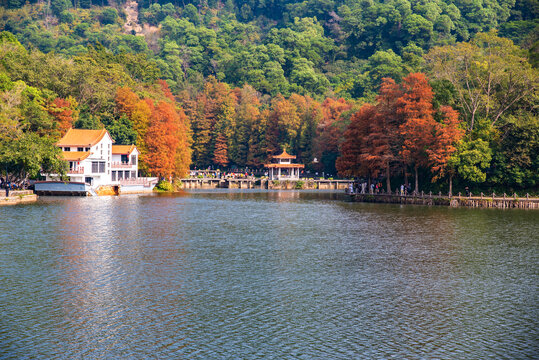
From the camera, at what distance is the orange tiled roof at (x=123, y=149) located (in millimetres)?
87812

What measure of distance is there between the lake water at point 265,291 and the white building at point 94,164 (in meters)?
33.5

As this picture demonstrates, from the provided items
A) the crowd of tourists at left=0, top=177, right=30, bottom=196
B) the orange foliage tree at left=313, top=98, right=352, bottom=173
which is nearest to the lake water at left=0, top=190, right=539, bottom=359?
the crowd of tourists at left=0, top=177, right=30, bottom=196

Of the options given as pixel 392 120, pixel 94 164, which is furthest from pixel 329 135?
pixel 94 164

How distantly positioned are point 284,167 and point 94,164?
2067 inches

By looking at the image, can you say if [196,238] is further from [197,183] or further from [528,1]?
[528,1]

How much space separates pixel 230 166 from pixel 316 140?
30.2m

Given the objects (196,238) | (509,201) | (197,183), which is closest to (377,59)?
(197,183)

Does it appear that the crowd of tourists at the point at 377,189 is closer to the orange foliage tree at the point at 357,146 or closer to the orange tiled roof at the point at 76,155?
the orange foliage tree at the point at 357,146

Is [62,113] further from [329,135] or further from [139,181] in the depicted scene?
[329,135]

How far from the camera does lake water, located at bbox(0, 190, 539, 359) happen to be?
17406 mm

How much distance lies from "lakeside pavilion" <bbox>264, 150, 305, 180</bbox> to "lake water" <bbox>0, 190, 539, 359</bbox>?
7860 cm

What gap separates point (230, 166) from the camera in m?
146

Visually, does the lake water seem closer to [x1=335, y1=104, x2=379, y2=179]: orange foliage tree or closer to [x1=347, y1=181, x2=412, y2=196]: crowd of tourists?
[x1=347, y1=181, x2=412, y2=196]: crowd of tourists

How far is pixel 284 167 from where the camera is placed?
12462 cm
